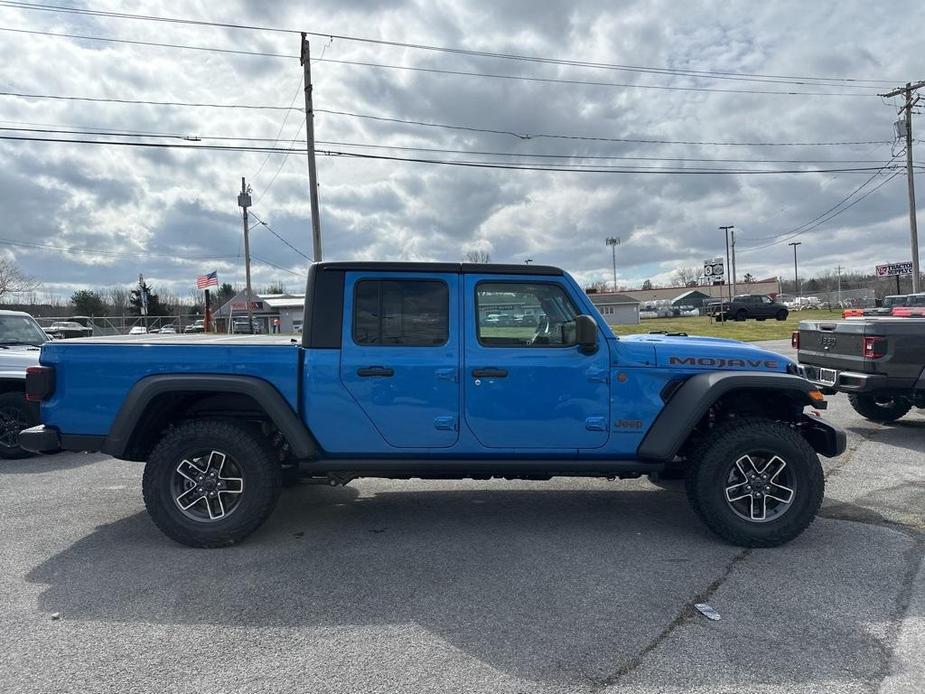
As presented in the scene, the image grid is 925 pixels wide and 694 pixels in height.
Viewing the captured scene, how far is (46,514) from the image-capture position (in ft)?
16.7

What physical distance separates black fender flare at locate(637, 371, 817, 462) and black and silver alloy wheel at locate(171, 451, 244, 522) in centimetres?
285

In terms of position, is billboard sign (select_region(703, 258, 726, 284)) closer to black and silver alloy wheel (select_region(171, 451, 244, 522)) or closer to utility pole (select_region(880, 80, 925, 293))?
utility pole (select_region(880, 80, 925, 293))

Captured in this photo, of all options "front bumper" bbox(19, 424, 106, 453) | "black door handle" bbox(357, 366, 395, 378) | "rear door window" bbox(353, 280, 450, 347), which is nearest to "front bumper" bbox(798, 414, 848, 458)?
"rear door window" bbox(353, 280, 450, 347)

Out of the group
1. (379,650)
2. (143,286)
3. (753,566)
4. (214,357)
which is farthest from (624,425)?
(143,286)

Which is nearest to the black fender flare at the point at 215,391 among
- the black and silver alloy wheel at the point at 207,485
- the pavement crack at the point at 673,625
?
the black and silver alloy wheel at the point at 207,485

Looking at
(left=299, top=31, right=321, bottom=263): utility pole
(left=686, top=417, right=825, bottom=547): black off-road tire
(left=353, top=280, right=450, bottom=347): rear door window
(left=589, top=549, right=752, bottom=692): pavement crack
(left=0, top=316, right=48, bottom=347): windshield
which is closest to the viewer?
(left=589, top=549, right=752, bottom=692): pavement crack

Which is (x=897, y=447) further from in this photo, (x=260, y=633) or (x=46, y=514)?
(x=46, y=514)

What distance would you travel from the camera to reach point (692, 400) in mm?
4164

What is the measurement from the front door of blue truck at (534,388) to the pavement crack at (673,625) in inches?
43.4

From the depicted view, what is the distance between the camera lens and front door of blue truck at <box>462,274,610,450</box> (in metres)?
4.23

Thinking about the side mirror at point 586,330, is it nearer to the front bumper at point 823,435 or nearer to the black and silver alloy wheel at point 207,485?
the front bumper at point 823,435

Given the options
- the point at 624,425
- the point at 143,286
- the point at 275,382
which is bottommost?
the point at 624,425

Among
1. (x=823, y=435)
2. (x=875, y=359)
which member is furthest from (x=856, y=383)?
(x=823, y=435)

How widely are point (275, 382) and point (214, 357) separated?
17.9 inches
